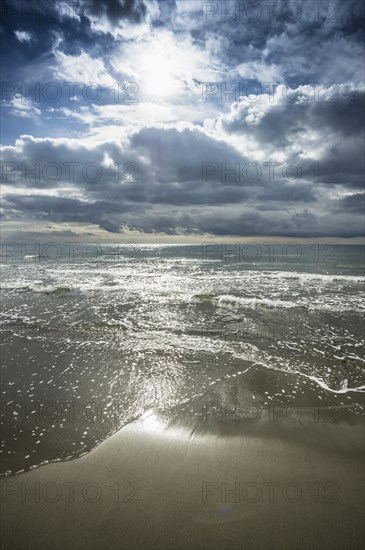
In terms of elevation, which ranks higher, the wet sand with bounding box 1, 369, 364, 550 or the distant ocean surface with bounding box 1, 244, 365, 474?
the distant ocean surface with bounding box 1, 244, 365, 474

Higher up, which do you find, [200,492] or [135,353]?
[135,353]

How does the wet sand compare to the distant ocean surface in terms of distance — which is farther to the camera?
the distant ocean surface

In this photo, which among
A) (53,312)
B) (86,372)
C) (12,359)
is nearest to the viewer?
(86,372)

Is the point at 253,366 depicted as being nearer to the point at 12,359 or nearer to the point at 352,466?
the point at 352,466

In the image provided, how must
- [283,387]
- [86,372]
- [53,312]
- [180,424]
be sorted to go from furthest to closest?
1. [53,312]
2. [86,372]
3. [283,387]
4. [180,424]

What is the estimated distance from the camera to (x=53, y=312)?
46.2 ft

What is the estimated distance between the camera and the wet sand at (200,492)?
3.49 m

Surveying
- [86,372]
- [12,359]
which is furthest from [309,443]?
[12,359]

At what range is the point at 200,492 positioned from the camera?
13.4 ft

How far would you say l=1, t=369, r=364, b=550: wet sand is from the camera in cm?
349

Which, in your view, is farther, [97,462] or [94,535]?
[97,462]

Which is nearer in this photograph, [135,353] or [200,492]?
[200,492]

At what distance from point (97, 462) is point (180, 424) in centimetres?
169

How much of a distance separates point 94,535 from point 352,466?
12.9ft
